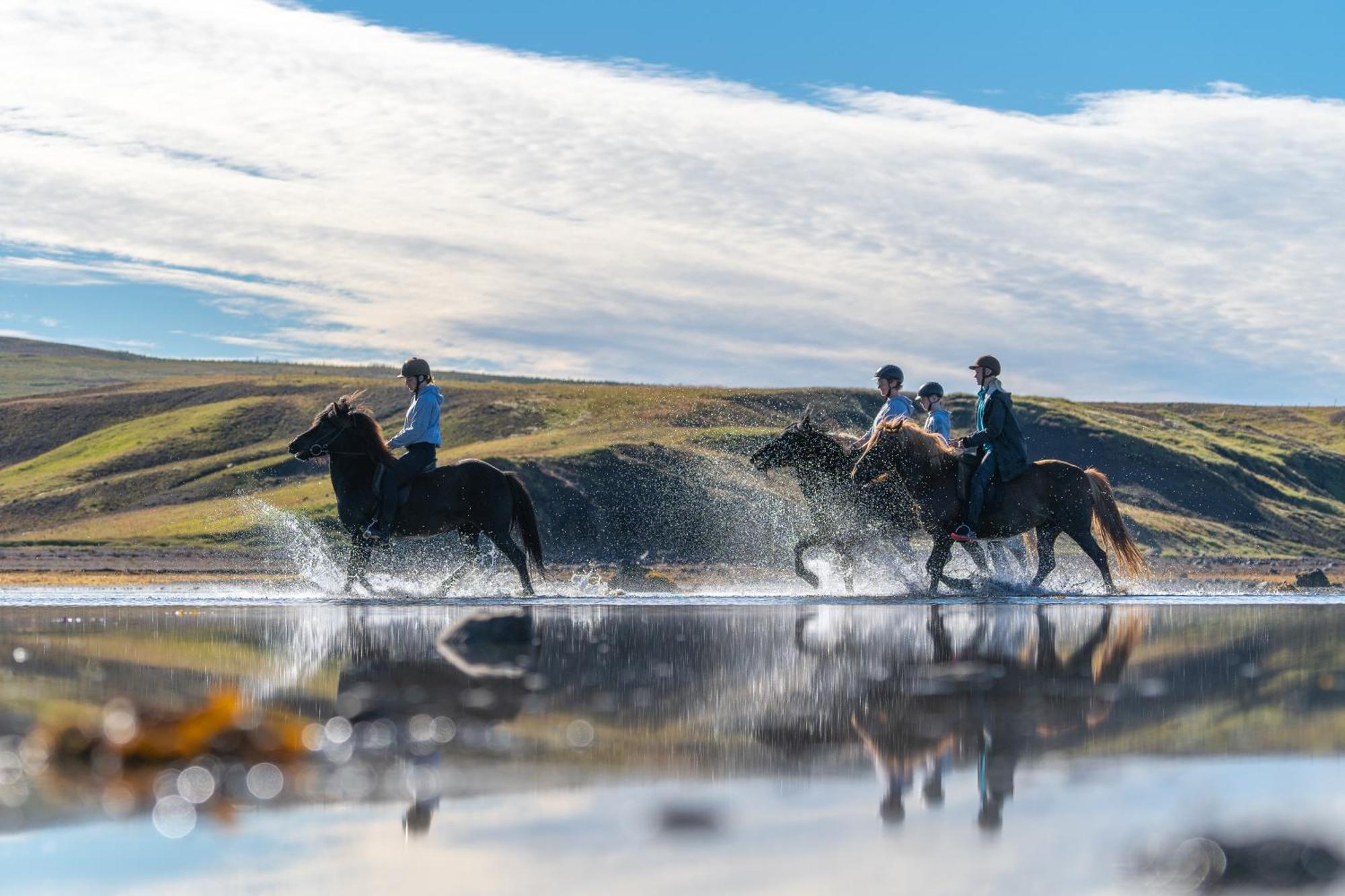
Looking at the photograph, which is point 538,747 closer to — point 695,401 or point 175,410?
point 695,401

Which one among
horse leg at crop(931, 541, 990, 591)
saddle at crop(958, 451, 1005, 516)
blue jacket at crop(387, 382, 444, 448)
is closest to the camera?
blue jacket at crop(387, 382, 444, 448)

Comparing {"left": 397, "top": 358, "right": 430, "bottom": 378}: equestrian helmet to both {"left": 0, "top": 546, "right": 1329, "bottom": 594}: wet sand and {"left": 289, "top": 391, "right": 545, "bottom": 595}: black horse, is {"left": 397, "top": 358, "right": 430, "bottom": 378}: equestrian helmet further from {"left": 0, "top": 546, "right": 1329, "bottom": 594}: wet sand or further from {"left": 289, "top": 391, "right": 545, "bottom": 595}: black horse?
{"left": 0, "top": 546, "right": 1329, "bottom": 594}: wet sand

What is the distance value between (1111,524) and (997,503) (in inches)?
98.7

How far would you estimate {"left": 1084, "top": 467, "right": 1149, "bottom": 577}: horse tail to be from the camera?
23.1m

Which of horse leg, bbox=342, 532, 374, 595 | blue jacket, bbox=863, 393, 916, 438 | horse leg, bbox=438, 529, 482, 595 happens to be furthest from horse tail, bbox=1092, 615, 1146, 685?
horse leg, bbox=342, 532, 374, 595

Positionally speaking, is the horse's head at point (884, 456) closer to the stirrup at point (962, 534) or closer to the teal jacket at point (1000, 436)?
the teal jacket at point (1000, 436)

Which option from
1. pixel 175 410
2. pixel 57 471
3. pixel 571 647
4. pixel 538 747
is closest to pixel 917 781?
pixel 538 747

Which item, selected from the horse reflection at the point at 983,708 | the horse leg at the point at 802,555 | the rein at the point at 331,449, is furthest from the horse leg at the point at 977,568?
the rein at the point at 331,449

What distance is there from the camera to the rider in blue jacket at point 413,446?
802 inches

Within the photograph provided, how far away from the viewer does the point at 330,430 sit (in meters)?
20.8

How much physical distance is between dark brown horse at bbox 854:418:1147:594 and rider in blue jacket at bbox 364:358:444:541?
5916 mm

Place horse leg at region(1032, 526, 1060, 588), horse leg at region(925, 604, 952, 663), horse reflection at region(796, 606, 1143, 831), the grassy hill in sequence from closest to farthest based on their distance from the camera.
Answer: horse reflection at region(796, 606, 1143, 831) < horse leg at region(925, 604, 952, 663) < horse leg at region(1032, 526, 1060, 588) < the grassy hill

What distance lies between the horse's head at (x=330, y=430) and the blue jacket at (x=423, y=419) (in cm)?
63

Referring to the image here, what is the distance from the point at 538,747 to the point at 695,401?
58073 mm
